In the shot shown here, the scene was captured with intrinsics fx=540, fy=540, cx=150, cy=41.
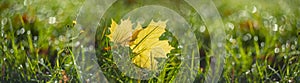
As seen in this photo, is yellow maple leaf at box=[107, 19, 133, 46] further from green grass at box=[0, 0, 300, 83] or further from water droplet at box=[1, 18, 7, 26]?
water droplet at box=[1, 18, 7, 26]

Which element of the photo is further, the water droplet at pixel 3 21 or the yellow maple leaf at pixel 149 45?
the water droplet at pixel 3 21

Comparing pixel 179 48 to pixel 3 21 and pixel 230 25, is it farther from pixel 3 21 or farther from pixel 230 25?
pixel 3 21

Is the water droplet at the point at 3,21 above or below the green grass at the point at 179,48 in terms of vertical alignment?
above

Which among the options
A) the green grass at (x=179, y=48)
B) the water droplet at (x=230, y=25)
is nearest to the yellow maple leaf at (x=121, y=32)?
the green grass at (x=179, y=48)

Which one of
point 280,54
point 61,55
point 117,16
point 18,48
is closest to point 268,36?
point 280,54

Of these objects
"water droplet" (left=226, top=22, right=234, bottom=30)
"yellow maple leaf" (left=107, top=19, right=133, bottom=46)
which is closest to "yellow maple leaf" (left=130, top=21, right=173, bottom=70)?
"yellow maple leaf" (left=107, top=19, right=133, bottom=46)

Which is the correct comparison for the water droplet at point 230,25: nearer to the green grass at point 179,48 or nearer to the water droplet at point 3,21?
the green grass at point 179,48
